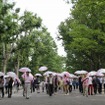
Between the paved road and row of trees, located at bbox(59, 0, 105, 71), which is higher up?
row of trees, located at bbox(59, 0, 105, 71)

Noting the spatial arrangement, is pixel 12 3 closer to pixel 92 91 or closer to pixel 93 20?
pixel 93 20

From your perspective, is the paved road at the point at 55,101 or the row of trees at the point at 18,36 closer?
the paved road at the point at 55,101

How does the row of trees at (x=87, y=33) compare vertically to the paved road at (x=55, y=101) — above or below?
above

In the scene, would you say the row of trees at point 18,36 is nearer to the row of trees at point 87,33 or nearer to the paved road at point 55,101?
the row of trees at point 87,33

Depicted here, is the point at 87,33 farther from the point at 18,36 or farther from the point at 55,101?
the point at 55,101

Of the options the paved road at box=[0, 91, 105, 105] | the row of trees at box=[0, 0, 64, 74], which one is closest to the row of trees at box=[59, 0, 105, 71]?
the row of trees at box=[0, 0, 64, 74]

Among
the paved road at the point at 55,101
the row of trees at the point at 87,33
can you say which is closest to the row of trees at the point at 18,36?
the row of trees at the point at 87,33

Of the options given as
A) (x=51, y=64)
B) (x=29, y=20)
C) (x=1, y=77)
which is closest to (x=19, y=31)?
(x=29, y=20)

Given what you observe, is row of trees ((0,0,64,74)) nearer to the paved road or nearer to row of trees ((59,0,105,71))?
row of trees ((59,0,105,71))

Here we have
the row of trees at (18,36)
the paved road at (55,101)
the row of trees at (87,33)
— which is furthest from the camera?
the row of trees at (87,33)

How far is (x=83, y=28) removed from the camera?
1949 inches

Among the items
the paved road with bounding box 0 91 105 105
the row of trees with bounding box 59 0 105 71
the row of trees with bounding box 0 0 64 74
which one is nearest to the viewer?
the paved road with bounding box 0 91 105 105

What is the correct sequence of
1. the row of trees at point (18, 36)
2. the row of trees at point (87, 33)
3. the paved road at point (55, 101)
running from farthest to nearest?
the row of trees at point (87, 33) < the row of trees at point (18, 36) < the paved road at point (55, 101)

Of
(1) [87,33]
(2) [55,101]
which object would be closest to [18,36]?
(1) [87,33]
